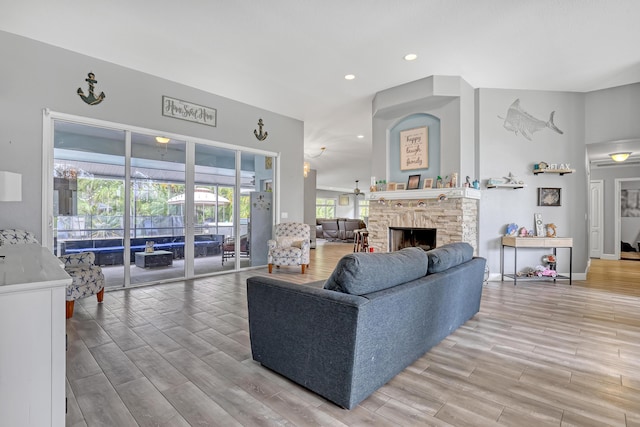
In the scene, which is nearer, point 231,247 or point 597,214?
point 231,247

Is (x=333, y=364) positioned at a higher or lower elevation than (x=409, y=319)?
lower

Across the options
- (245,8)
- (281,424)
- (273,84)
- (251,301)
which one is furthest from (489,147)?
(281,424)

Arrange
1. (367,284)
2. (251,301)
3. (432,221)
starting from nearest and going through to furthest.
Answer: (367,284) < (251,301) < (432,221)

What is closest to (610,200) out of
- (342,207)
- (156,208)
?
(156,208)

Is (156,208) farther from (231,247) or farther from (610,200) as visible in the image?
(610,200)

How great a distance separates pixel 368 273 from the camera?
1.93 metres

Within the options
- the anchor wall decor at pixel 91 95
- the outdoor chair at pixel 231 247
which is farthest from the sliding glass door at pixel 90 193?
the outdoor chair at pixel 231 247

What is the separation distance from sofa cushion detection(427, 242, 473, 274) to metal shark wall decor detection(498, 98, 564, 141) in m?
3.41

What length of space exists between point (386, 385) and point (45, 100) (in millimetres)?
4884

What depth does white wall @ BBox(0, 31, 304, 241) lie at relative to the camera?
144 inches

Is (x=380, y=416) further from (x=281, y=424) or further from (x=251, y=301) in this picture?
(x=251, y=301)

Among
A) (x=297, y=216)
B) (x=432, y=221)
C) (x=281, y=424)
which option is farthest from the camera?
(x=297, y=216)

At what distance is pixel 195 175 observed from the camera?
542cm

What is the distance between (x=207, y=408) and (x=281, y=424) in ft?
1.50
